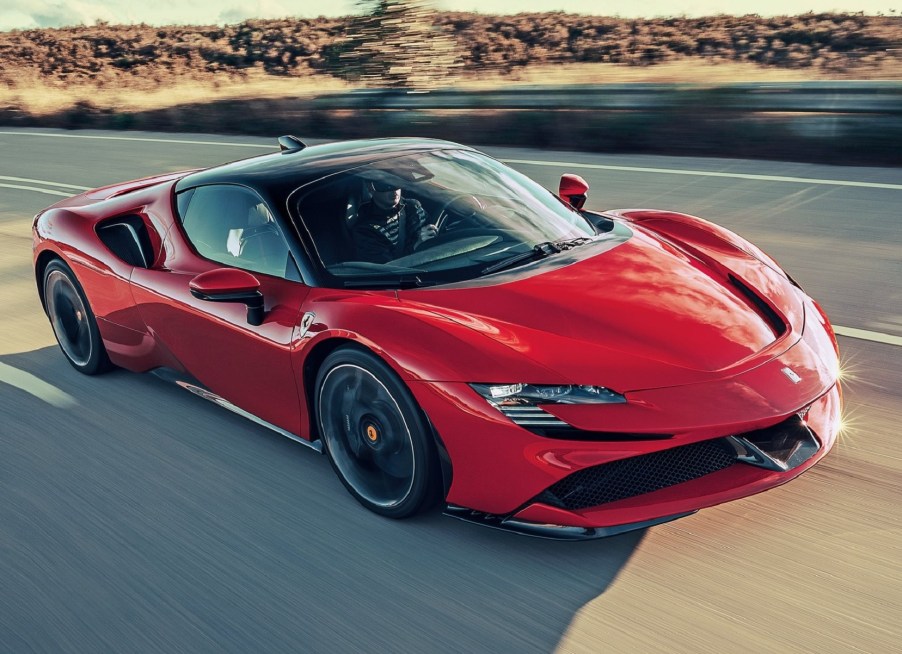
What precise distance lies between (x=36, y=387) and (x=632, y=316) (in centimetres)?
315

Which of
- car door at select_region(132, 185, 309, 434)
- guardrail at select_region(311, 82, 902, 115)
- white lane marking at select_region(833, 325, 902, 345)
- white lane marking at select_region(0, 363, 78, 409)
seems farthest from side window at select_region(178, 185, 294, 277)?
guardrail at select_region(311, 82, 902, 115)

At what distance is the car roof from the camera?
377cm

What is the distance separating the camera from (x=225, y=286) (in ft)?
11.0

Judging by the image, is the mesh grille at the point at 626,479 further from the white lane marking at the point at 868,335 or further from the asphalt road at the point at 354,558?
the white lane marking at the point at 868,335

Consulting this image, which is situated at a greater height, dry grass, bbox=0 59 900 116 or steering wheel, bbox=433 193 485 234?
steering wheel, bbox=433 193 485 234

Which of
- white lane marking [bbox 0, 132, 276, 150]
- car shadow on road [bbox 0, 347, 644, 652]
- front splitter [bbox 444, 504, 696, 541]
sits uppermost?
front splitter [bbox 444, 504, 696, 541]

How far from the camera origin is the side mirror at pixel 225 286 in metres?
3.35

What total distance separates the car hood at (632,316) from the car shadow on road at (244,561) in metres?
Result: 0.58

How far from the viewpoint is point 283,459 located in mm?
3719

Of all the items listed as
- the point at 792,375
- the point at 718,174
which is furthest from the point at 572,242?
the point at 718,174

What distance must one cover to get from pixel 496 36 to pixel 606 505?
94.9ft

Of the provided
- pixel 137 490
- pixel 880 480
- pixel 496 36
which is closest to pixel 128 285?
pixel 137 490

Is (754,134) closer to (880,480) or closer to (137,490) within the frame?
(880,480)

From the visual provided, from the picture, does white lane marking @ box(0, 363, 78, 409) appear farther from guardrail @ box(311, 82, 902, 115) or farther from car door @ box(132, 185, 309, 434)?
guardrail @ box(311, 82, 902, 115)
